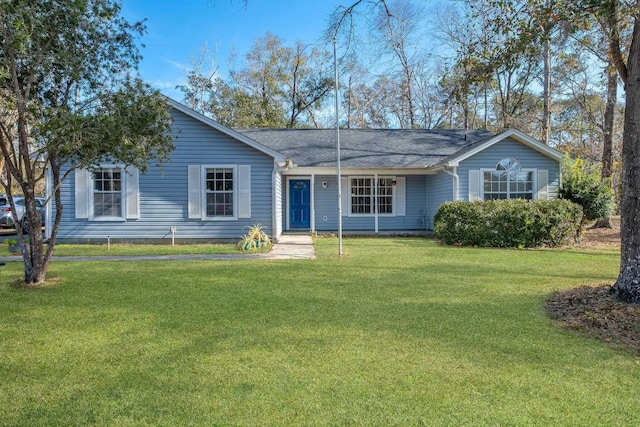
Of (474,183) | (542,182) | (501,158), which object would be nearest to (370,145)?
(474,183)

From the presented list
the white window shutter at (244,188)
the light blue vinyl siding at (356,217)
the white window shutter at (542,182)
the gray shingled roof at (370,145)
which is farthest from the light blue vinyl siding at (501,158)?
the white window shutter at (244,188)

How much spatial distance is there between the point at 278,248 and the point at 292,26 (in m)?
5.86

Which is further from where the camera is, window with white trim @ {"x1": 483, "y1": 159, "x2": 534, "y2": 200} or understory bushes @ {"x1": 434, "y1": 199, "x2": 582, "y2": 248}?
window with white trim @ {"x1": 483, "y1": 159, "x2": 534, "y2": 200}

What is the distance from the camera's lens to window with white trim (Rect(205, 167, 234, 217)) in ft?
40.7

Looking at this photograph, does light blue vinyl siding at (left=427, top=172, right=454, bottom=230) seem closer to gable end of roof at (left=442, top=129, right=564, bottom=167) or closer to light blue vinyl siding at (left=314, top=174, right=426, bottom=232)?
light blue vinyl siding at (left=314, top=174, right=426, bottom=232)

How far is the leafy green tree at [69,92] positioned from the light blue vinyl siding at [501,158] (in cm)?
1013

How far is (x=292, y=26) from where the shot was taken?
24.3ft

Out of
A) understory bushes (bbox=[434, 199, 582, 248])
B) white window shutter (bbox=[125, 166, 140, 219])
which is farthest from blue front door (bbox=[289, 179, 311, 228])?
understory bushes (bbox=[434, 199, 582, 248])

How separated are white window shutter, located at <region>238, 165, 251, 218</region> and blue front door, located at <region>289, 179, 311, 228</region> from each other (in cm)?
335

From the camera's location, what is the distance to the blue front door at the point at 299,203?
51.0 feet

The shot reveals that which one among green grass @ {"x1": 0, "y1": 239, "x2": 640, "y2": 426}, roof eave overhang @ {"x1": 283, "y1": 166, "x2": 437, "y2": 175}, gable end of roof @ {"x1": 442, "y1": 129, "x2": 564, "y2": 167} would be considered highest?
gable end of roof @ {"x1": 442, "y1": 129, "x2": 564, "y2": 167}

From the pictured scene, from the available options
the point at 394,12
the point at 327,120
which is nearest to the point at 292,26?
the point at 394,12

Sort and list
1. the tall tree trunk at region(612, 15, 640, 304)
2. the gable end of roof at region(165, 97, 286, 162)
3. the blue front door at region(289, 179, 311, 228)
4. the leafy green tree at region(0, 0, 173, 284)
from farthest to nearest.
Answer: the blue front door at region(289, 179, 311, 228)
the gable end of roof at region(165, 97, 286, 162)
the leafy green tree at region(0, 0, 173, 284)
the tall tree trunk at region(612, 15, 640, 304)

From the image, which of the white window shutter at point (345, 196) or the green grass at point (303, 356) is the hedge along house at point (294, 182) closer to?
the white window shutter at point (345, 196)
